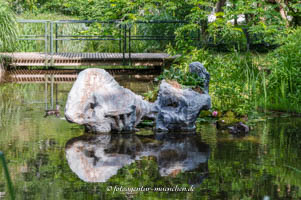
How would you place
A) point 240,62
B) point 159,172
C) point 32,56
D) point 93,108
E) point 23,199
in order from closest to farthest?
point 23,199
point 159,172
point 93,108
point 240,62
point 32,56

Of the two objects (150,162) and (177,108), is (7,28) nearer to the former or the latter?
(177,108)

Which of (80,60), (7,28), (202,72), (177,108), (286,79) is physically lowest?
(80,60)

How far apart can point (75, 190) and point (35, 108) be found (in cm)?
465

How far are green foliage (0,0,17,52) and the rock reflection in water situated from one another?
8832 mm

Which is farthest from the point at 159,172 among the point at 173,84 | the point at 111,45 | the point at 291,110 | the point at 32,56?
the point at 111,45

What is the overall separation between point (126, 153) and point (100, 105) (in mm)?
1131

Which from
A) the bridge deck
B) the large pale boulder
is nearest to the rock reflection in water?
the large pale boulder

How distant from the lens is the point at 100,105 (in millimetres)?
6520

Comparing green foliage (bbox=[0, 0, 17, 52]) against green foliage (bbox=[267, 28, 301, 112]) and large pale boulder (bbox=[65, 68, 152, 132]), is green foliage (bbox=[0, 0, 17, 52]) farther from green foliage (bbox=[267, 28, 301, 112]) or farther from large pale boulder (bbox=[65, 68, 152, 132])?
large pale boulder (bbox=[65, 68, 152, 132])

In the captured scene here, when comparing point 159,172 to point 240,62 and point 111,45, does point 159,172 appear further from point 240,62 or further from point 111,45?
point 111,45

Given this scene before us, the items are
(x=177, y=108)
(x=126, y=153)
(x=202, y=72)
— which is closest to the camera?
(x=126, y=153)

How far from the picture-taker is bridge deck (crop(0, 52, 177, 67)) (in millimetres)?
15547

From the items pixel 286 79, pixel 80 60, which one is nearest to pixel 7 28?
pixel 80 60

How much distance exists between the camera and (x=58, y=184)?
4398mm
